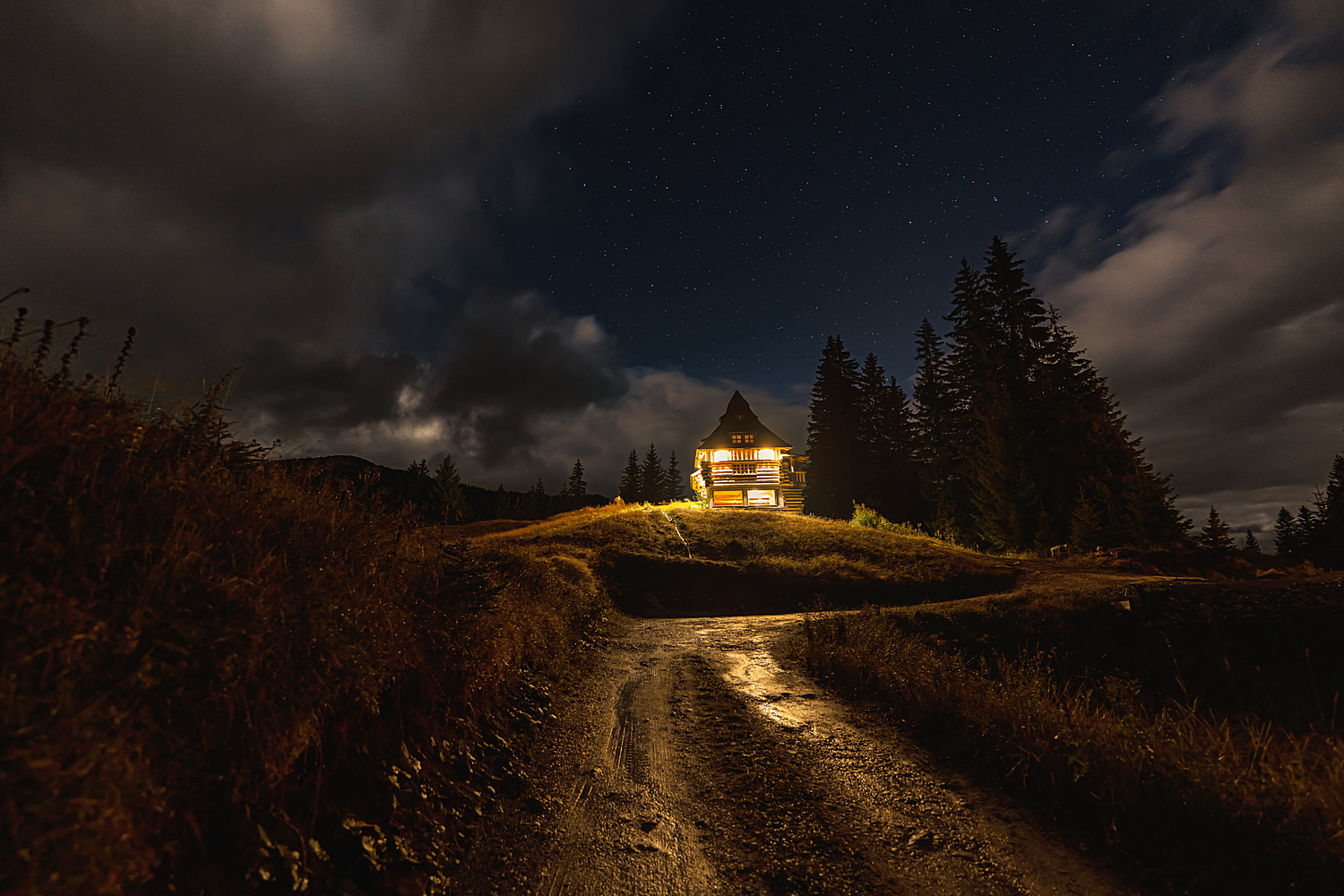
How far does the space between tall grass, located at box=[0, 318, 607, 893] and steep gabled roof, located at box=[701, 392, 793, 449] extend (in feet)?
134

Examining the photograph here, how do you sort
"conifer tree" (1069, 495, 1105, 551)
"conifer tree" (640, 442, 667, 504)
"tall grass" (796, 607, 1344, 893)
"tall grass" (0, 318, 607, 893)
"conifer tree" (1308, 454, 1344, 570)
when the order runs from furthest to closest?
1. "conifer tree" (640, 442, 667, 504)
2. "conifer tree" (1069, 495, 1105, 551)
3. "conifer tree" (1308, 454, 1344, 570)
4. "tall grass" (796, 607, 1344, 893)
5. "tall grass" (0, 318, 607, 893)

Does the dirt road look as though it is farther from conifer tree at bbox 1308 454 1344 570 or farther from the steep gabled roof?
the steep gabled roof

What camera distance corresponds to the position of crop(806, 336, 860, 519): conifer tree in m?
54.8

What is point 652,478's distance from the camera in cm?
10300

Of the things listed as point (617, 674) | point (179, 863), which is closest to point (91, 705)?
point (179, 863)

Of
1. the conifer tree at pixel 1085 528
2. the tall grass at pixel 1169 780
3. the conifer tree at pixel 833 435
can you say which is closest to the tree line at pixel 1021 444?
the conifer tree at pixel 1085 528

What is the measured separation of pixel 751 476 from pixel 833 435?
17601 mm

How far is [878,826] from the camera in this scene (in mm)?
4410

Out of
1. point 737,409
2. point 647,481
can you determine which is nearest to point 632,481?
point 647,481

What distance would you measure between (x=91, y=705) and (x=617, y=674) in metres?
7.93

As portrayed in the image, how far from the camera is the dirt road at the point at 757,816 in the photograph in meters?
3.74

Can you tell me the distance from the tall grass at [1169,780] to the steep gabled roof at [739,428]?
3822 centimetres

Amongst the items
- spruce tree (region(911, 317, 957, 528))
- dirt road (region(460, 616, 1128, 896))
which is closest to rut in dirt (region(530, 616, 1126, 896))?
dirt road (region(460, 616, 1128, 896))

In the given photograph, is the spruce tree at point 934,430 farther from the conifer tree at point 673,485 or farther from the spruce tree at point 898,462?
the conifer tree at point 673,485
